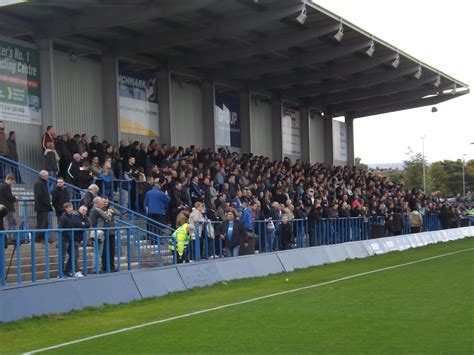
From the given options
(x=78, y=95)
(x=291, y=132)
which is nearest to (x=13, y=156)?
(x=78, y=95)

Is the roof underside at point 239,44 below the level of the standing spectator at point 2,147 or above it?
above

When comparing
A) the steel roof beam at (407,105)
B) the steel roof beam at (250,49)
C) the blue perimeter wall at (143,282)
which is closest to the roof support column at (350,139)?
the steel roof beam at (407,105)

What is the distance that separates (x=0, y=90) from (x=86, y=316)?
12.0 m

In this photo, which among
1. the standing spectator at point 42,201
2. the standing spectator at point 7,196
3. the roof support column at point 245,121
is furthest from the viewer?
the roof support column at point 245,121

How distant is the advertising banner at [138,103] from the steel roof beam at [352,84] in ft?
38.0

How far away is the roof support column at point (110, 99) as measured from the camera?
27859 mm

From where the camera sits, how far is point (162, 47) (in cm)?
2738

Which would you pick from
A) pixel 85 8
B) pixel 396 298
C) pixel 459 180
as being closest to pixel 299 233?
pixel 85 8

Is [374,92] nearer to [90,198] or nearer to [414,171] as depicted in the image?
[90,198]

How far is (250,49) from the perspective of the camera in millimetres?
30266

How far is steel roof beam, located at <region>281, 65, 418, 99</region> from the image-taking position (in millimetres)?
37688

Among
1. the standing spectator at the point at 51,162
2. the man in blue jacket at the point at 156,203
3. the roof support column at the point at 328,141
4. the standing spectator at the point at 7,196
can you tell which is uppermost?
the roof support column at the point at 328,141

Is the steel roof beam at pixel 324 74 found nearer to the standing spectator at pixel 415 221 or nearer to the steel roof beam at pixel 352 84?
the steel roof beam at pixel 352 84

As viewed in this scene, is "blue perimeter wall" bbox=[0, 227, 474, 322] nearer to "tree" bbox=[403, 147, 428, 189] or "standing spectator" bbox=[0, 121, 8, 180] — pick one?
"standing spectator" bbox=[0, 121, 8, 180]
